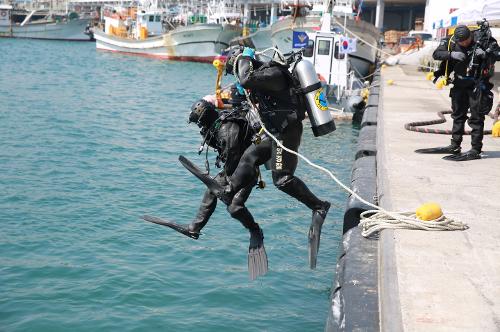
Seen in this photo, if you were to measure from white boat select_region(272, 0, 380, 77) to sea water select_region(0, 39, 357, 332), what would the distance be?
1192 centimetres

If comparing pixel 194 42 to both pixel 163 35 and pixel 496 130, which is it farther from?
pixel 496 130

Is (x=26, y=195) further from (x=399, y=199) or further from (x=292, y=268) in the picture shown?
(x=399, y=199)

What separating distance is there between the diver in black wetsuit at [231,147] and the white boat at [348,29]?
23.3 meters

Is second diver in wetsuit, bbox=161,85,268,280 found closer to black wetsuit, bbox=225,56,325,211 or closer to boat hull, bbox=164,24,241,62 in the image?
black wetsuit, bbox=225,56,325,211

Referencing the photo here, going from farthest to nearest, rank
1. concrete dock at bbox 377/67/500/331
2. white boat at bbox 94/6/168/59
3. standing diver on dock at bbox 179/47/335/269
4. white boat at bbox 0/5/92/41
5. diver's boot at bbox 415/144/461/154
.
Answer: white boat at bbox 0/5/92/41 < white boat at bbox 94/6/168/59 < diver's boot at bbox 415/144/461/154 < standing diver on dock at bbox 179/47/335/269 < concrete dock at bbox 377/67/500/331

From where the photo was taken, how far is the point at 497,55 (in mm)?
9461

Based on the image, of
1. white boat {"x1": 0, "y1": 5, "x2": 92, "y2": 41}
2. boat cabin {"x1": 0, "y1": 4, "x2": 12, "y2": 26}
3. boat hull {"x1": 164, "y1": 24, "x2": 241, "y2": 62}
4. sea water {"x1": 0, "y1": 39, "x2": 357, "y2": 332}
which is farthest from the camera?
boat cabin {"x1": 0, "y1": 4, "x2": 12, "y2": 26}

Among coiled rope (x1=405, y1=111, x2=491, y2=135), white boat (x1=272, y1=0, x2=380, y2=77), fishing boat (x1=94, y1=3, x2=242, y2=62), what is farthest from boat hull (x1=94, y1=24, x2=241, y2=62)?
coiled rope (x1=405, y1=111, x2=491, y2=135)

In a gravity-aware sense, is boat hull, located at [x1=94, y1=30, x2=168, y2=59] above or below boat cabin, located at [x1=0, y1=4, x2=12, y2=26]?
below

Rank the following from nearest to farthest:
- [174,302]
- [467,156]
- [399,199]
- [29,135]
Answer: [399,199] → [174,302] → [467,156] → [29,135]

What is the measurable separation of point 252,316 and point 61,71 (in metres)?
34.2

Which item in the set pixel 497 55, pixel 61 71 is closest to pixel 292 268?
pixel 497 55

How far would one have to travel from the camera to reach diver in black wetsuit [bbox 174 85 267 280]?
711 cm

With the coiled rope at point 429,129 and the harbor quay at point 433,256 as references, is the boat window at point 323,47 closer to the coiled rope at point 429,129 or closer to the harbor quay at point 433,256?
the coiled rope at point 429,129
